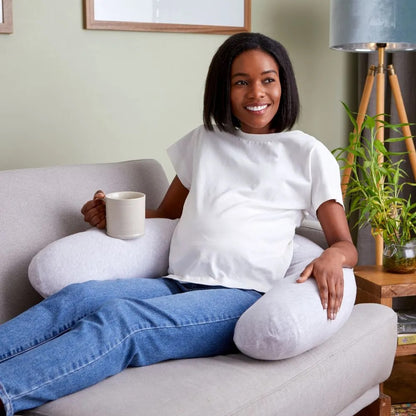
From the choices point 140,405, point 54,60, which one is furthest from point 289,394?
point 54,60

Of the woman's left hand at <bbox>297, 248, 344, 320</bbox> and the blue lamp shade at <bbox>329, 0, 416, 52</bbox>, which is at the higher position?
the blue lamp shade at <bbox>329, 0, 416, 52</bbox>

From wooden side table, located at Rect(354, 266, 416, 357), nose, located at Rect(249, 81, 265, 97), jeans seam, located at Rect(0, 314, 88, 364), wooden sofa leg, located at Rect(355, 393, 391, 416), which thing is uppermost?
nose, located at Rect(249, 81, 265, 97)

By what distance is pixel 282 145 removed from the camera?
1.80 meters

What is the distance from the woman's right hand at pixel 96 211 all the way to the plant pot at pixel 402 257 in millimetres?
916

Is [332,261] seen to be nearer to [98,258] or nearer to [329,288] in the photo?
[329,288]

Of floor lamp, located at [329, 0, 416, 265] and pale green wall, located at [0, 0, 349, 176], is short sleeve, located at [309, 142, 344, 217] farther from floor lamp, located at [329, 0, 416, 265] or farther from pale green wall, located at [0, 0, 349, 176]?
pale green wall, located at [0, 0, 349, 176]

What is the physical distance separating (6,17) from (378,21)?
1.21 metres

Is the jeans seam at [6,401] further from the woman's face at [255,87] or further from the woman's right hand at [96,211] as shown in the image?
the woman's face at [255,87]

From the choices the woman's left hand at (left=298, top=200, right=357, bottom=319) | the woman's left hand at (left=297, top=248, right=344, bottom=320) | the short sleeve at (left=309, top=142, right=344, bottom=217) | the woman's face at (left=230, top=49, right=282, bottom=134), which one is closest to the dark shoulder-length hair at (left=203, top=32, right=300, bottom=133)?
the woman's face at (left=230, top=49, right=282, bottom=134)

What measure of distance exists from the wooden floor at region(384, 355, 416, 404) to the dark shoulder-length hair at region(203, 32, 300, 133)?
932 mm

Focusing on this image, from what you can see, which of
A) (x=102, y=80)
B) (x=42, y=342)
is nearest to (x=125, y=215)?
(x=42, y=342)

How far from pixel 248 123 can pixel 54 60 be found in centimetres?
84

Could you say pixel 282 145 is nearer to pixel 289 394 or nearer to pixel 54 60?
pixel 289 394

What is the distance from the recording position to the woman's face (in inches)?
70.5
